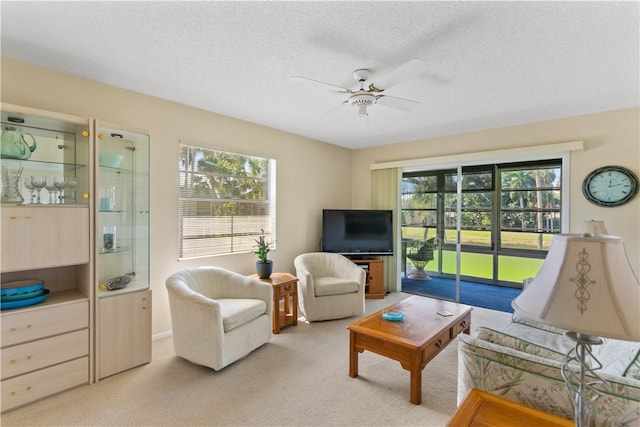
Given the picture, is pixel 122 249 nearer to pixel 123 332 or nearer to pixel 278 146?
pixel 123 332

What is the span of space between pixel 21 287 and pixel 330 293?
283 cm

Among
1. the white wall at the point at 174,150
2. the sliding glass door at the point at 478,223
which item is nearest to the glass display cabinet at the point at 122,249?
the white wall at the point at 174,150

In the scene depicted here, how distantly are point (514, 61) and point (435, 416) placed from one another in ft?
8.85

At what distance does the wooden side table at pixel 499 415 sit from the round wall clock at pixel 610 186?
11.1ft

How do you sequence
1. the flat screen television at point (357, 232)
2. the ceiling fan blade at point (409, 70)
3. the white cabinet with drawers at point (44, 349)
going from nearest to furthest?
the ceiling fan blade at point (409, 70), the white cabinet with drawers at point (44, 349), the flat screen television at point (357, 232)

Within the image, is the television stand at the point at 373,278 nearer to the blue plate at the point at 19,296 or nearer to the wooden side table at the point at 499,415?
the wooden side table at the point at 499,415

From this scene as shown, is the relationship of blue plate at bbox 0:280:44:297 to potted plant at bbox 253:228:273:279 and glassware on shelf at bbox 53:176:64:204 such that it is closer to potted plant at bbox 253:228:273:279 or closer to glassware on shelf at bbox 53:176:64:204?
glassware on shelf at bbox 53:176:64:204

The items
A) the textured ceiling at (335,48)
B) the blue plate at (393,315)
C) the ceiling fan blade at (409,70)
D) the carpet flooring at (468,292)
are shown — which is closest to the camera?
the textured ceiling at (335,48)

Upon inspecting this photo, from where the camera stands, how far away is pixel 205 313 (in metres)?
2.54

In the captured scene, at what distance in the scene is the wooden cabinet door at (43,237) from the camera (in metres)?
2.10

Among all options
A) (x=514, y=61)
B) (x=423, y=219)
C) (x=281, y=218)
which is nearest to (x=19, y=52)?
(x=281, y=218)

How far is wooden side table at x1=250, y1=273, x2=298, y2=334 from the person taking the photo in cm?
347

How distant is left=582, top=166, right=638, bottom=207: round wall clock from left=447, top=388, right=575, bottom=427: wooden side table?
3.38m

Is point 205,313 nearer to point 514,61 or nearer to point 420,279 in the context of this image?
point 514,61
